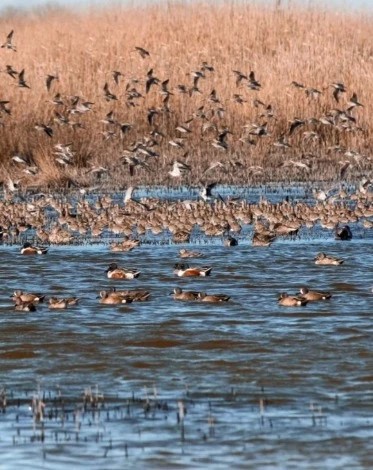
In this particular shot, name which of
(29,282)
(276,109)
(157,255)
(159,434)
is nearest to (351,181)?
(276,109)

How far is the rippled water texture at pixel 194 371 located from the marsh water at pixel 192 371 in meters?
0.01

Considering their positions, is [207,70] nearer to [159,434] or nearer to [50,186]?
[50,186]

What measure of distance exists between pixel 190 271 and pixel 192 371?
473 centimetres

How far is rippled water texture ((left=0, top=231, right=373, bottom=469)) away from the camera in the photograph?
7367mm

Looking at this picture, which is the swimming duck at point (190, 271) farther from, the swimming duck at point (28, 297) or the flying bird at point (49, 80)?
the flying bird at point (49, 80)

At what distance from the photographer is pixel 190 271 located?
14.2m

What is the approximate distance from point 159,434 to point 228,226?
10358 millimetres

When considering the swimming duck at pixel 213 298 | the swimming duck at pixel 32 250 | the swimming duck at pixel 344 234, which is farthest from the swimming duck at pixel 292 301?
the swimming duck at pixel 344 234

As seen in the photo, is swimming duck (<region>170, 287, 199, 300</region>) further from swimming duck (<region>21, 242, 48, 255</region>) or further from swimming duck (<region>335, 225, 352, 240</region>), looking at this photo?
swimming duck (<region>335, 225, 352, 240</region>)

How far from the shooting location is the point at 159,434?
765 cm

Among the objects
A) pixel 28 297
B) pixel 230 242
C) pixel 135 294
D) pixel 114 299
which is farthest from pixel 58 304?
pixel 230 242

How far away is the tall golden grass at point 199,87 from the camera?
24.8 meters

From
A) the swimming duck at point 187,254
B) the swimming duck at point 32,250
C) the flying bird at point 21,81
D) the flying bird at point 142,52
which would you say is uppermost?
the flying bird at point 142,52

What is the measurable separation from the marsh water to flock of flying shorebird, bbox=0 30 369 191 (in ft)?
29.8
